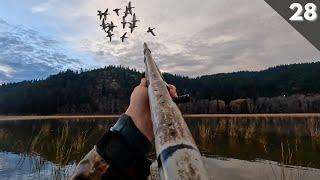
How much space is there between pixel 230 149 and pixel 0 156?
369 inches

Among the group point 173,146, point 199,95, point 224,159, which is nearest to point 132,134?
point 173,146

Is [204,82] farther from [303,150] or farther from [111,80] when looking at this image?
[303,150]

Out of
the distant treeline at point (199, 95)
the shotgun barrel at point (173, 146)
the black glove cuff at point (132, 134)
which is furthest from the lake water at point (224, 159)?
the distant treeline at point (199, 95)

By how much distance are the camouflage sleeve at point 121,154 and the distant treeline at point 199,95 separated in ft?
306

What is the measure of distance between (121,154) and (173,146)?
3.07 feet

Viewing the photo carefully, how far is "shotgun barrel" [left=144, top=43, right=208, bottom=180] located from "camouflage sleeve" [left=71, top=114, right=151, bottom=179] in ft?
1.69

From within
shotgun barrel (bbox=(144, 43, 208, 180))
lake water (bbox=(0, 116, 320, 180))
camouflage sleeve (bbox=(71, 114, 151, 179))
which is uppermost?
shotgun barrel (bbox=(144, 43, 208, 180))

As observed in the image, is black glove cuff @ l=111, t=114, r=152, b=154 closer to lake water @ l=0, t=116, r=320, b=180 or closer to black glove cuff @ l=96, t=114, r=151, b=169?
black glove cuff @ l=96, t=114, r=151, b=169

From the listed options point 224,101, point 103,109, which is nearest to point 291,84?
point 224,101

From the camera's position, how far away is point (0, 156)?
56.6 feet

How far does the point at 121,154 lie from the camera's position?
193 centimetres

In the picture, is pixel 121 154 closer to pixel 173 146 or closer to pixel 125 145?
pixel 125 145

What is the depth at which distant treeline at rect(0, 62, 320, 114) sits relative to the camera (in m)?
99.5

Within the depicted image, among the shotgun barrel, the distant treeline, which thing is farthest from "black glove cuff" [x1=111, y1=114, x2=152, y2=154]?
the distant treeline
